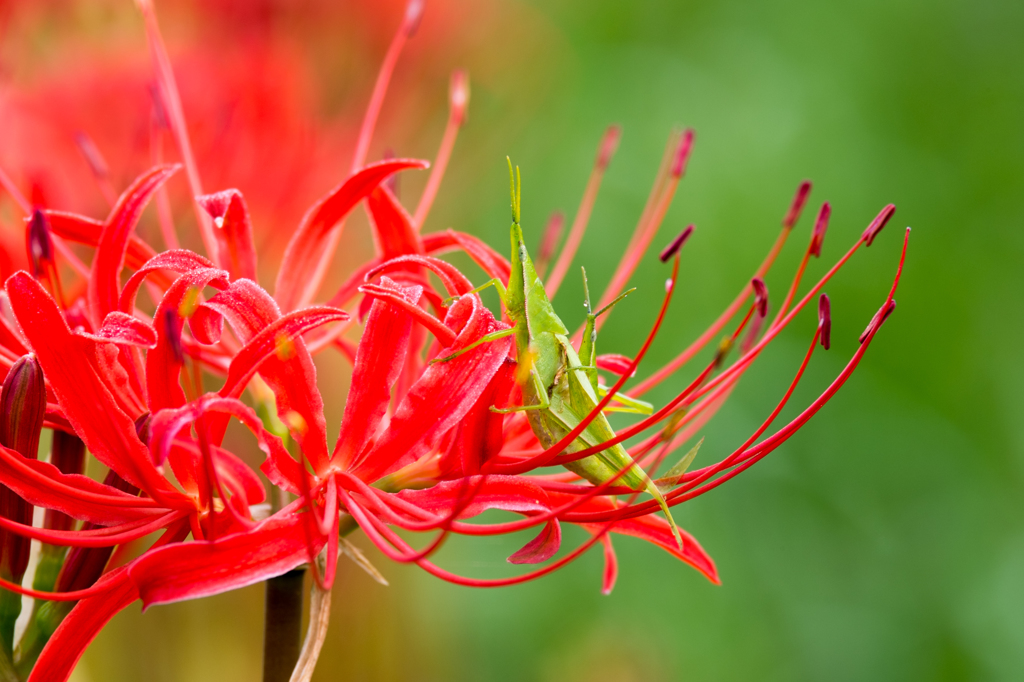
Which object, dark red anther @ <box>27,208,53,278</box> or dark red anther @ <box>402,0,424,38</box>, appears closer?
dark red anther @ <box>27,208,53,278</box>

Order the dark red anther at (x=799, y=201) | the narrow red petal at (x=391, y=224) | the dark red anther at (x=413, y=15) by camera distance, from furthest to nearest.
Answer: the dark red anther at (x=413, y=15), the dark red anther at (x=799, y=201), the narrow red petal at (x=391, y=224)

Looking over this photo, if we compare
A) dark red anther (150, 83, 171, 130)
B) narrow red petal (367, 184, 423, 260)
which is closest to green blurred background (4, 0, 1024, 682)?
dark red anther (150, 83, 171, 130)

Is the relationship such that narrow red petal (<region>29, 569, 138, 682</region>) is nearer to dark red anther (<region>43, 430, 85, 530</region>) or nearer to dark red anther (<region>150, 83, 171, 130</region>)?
dark red anther (<region>43, 430, 85, 530</region>)

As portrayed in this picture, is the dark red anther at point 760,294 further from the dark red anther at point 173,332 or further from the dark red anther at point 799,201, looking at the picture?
the dark red anther at point 173,332

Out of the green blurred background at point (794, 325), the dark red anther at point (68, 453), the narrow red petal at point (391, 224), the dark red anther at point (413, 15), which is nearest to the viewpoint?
the dark red anther at point (68, 453)

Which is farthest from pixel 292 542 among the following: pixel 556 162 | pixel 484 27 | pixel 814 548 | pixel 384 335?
pixel 556 162

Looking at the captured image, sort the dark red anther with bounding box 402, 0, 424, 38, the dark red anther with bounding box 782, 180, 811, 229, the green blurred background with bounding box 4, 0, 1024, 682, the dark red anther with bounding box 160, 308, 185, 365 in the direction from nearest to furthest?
the dark red anther with bounding box 160, 308, 185, 365 → the dark red anther with bounding box 782, 180, 811, 229 → the dark red anther with bounding box 402, 0, 424, 38 → the green blurred background with bounding box 4, 0, 1024, 682

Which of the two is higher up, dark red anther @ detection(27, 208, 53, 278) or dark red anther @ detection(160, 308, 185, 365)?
dark red anther @ detection(160, 308, 185, 365)

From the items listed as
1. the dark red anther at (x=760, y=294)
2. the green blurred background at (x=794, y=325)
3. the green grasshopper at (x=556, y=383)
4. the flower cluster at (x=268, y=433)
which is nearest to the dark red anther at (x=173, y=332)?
the flower cluster at (x=268, y=433)

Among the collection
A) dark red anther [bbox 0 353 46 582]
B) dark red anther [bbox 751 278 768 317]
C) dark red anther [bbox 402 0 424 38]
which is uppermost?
dark red anther [bbox 402 0 424 38]
